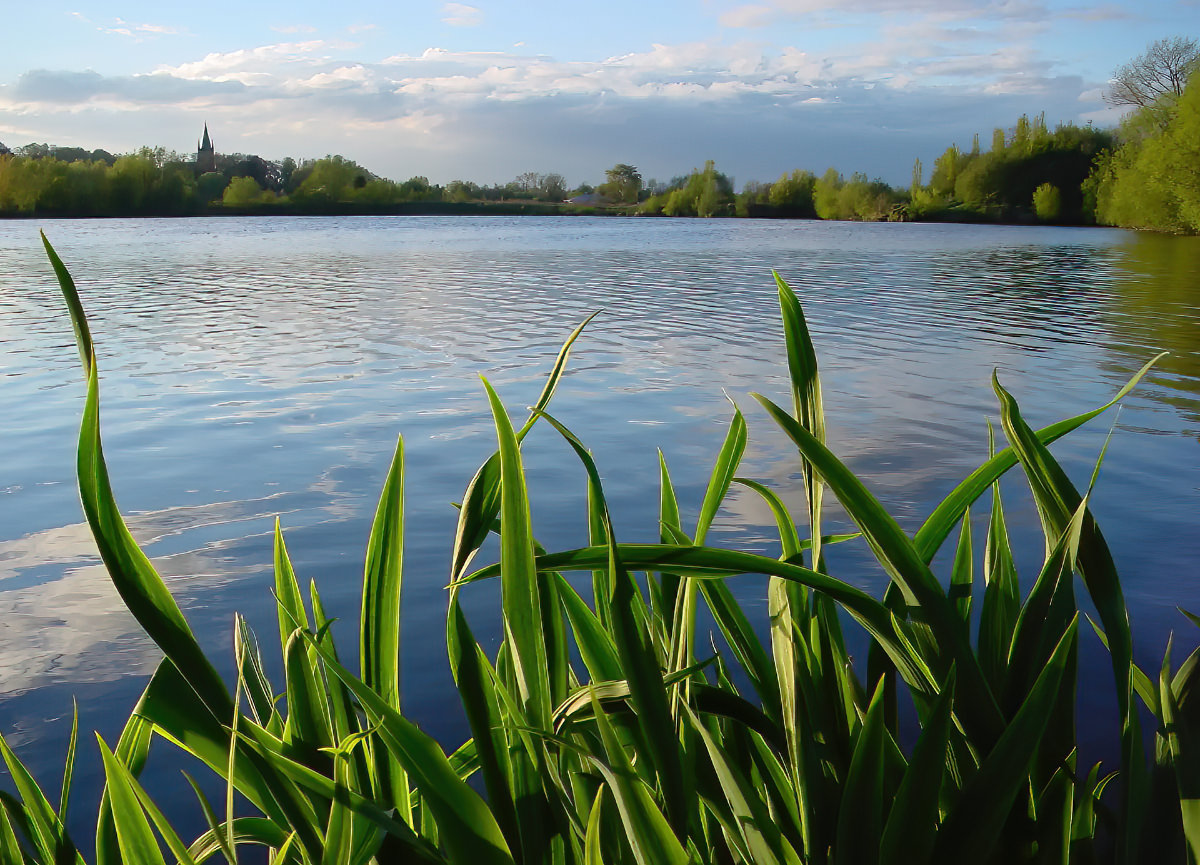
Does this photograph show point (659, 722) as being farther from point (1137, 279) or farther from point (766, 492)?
point (1137, 279)

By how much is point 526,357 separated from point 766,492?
7.87 m

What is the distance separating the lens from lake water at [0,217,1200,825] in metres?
3.11

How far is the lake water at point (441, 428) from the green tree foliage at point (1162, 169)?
2568cm

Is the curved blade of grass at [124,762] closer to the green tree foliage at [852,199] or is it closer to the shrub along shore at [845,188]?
the shrub along shore at [845,188]

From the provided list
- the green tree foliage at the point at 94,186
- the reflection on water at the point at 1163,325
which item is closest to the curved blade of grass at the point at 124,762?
the reflection on water at the point at 1163,325

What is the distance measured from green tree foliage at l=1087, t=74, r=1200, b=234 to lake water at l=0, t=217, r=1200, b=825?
2568 centimetres

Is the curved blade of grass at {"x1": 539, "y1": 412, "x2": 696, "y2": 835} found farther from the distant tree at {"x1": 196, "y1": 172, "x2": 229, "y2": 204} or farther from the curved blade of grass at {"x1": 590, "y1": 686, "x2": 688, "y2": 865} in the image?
the distant tree at {"x1": 196, "y1": 172, "x2": 229, "y2": 204}

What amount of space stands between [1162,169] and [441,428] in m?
40.7

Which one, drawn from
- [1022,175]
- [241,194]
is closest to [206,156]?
[241,194]

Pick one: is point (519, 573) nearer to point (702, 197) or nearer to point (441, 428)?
point (441, 428)

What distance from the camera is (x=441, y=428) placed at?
5.96 m

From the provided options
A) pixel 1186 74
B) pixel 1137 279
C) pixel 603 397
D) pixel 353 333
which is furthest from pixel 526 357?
pixel 1186 74

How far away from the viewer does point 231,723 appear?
726 millimetres

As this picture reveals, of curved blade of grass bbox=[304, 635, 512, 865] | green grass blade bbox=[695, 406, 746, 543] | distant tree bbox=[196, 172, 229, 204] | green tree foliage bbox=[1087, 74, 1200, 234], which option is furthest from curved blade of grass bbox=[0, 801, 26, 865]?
distant tree bbox=[196, 172, 229, 204]
